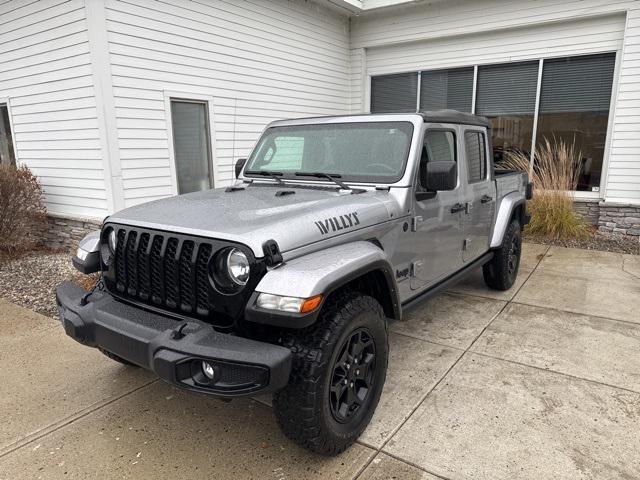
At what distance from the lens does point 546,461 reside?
2443 mm

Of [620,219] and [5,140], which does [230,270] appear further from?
[620,219]

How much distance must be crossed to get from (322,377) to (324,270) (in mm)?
525

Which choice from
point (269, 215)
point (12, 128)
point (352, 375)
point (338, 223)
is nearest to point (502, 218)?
point (338, 223)

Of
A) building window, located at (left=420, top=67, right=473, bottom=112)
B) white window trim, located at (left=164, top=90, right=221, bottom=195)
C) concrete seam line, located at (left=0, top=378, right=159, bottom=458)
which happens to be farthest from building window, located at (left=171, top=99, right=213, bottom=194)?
building window, located at (left=420, top=67, right=473, bottom=112)

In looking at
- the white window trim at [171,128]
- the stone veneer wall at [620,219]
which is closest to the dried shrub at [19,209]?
the white window trim at [171,128]

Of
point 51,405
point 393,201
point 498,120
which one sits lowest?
point 51,405

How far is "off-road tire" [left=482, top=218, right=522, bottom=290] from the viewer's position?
16.1 feet

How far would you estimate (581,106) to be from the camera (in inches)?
326

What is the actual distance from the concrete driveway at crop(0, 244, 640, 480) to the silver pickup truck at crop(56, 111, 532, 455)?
13.8 inches

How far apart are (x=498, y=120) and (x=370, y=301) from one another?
7877 mm

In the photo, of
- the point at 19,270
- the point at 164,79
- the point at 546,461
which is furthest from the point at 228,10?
the point at 546,461

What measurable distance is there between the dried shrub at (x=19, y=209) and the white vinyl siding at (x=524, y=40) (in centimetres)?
710

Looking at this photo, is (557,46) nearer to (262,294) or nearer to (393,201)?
(393,201)

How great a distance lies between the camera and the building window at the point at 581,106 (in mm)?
8070
